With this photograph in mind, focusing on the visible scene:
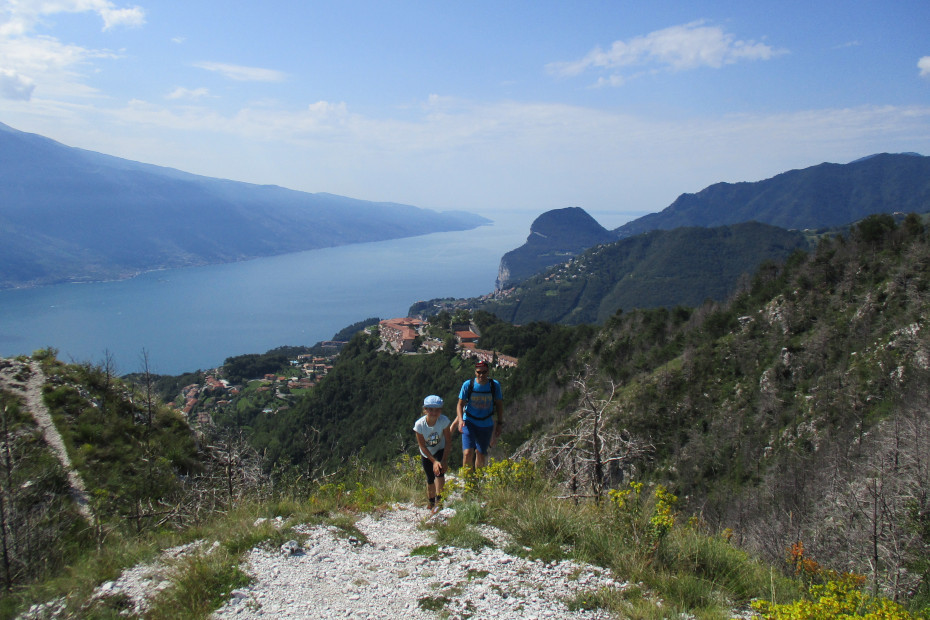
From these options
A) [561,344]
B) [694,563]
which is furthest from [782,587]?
[561,344]

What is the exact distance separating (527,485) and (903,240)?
3328 centimetres

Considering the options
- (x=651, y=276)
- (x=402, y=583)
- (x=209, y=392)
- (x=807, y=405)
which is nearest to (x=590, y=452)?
(x=402, y=583)

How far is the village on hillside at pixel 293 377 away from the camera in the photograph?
44469 mm

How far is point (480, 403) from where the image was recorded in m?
5.16

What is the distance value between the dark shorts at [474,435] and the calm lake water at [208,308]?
4244 centimetres

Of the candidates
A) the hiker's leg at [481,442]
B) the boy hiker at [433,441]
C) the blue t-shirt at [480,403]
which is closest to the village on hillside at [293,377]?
the hiker's leg at [481,442]

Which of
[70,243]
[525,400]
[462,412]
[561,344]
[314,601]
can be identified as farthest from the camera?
[70,243]

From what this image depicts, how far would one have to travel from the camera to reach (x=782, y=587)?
324cm

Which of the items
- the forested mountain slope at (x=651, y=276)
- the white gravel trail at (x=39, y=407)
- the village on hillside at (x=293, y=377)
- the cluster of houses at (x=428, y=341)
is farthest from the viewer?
the forested mountain slope at (x=651, y=276)

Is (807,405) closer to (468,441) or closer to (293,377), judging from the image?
(468,441)

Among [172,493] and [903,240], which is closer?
[172,493]

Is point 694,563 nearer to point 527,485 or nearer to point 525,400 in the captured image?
point 527,485

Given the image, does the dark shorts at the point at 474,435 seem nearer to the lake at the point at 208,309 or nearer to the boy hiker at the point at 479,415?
the boy hiker at the point at 479,415

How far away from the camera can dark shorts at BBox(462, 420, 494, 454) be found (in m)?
5.23
